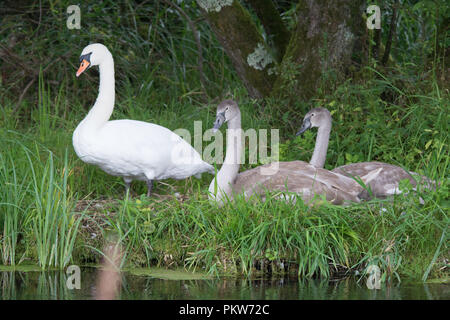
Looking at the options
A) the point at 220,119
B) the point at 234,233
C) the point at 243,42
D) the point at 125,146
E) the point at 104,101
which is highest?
the point at 243,42

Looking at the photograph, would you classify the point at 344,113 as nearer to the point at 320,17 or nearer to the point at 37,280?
the point at 320,17

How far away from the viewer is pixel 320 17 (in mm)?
7969

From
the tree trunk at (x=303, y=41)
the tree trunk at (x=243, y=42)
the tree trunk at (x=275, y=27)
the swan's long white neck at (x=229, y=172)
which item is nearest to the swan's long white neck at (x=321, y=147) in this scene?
the swan's long white neck at (x=229, y=172)

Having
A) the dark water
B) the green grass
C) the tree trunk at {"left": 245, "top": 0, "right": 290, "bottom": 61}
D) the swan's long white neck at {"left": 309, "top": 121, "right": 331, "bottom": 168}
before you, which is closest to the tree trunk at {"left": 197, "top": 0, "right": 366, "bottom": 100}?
the tree trunk at {"left": 245, "top": 0, "right": 290, "bottom": 61}

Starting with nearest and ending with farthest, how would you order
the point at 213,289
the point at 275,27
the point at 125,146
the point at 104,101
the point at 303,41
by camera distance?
the point at 213,289 → the point at 125,146 → the point at 104,101 → the point at 303,41 → the point at 275,27

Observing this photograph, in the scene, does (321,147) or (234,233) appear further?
(321,147)

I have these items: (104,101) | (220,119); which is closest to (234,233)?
(220,119)

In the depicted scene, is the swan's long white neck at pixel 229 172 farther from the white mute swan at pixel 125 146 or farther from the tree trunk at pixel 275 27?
the tree trunk at pixel 275 27

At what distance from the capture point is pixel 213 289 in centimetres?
498

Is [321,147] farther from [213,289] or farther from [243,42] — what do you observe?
[213,289]

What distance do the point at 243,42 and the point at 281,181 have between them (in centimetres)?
240

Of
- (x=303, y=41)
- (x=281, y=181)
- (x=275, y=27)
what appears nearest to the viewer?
(x=281, y=181)

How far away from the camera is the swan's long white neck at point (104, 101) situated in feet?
22.0
